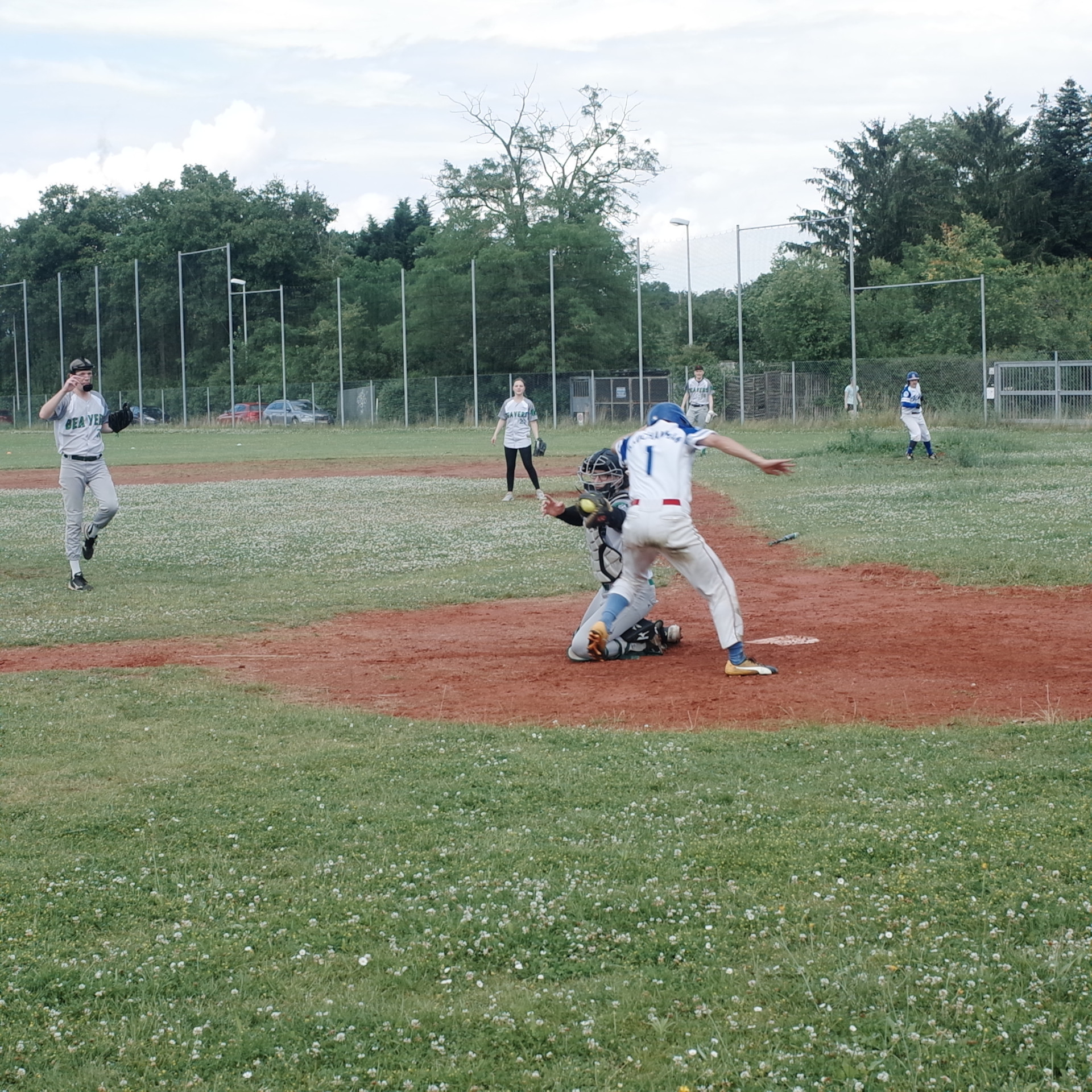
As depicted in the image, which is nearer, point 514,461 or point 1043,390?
point 514,461

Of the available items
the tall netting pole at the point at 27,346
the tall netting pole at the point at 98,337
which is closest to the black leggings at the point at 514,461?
the tall netting pole at the point at 98,337

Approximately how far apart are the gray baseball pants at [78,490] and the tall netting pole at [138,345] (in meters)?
53.9

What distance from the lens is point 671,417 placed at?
9102mm

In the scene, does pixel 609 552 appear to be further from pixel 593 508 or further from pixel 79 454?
pixel 79 454

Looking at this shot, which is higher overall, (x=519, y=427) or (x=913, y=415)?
(x=913, y=415)

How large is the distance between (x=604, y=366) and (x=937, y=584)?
43341 mm

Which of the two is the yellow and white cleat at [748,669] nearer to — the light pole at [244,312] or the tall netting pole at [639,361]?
the tall netting pole at [639,361]

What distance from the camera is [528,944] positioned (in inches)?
181

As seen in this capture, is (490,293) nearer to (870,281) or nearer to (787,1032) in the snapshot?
(870,281)

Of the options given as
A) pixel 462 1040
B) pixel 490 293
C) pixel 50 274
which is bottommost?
pixel 462 1040

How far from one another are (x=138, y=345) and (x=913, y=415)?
158 ft

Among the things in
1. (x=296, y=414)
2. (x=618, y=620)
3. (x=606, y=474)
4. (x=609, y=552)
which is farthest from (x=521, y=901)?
(x=296, y=414)

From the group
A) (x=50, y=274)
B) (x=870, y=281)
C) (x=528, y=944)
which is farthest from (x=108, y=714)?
(x=50, y=274)

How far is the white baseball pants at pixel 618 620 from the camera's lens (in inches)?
375
